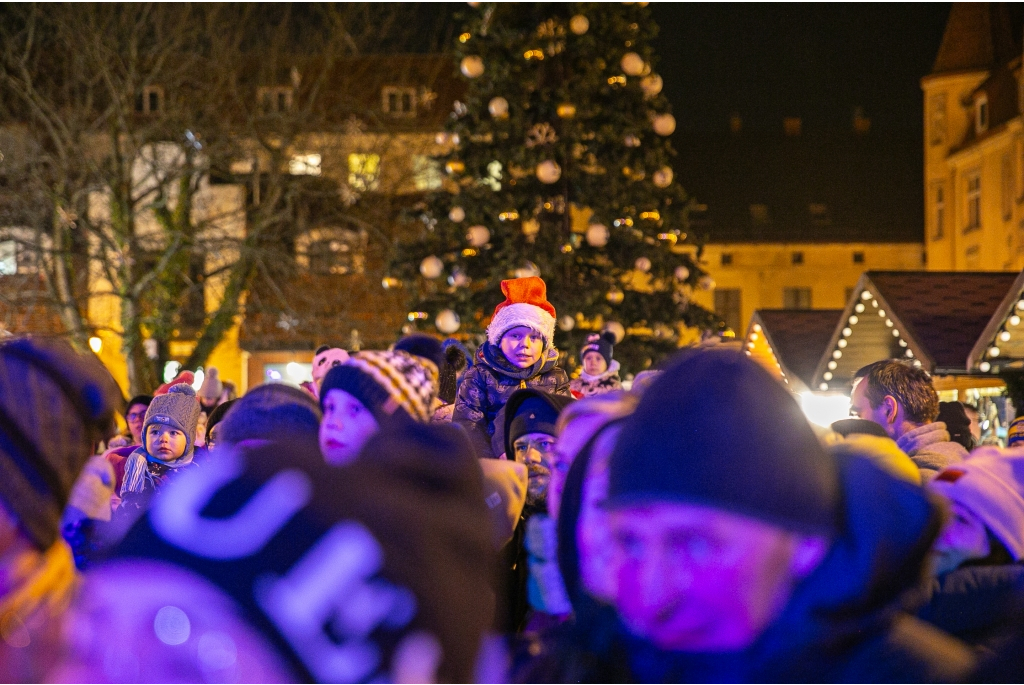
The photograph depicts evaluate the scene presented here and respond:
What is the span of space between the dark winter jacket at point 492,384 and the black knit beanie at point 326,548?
9.64ft

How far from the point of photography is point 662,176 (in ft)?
50.2

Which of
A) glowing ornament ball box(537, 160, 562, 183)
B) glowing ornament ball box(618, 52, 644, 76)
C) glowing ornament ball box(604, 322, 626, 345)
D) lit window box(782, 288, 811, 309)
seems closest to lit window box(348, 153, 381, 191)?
Answer: glowing ornament ball box(537, 160, 562, 183)

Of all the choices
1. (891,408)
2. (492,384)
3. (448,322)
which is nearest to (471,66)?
(448,322)

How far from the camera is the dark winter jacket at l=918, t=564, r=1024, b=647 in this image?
237 centimetres

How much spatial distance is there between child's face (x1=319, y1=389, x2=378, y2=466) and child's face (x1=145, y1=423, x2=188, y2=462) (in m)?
3.33

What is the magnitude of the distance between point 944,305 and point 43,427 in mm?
11625

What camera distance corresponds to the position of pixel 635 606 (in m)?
2.08

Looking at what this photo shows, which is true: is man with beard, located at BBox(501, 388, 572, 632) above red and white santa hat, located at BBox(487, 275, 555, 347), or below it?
below

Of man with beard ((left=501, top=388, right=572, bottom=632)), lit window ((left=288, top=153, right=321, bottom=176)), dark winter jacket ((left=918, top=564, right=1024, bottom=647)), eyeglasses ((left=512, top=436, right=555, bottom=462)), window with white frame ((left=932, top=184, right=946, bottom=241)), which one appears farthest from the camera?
window with white frame ((left=932, top=184, right=946, bottom=241))

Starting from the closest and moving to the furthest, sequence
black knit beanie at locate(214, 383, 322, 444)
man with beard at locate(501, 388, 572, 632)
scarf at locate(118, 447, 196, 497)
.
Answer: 1. black knit beanie at locate(214, 383, 322, 444)
2. man with beard at locate(501, 388, 572, 632)
3. scarf at locate(118, 447, 196, 497)

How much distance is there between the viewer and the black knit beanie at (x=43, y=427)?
2.49 metres

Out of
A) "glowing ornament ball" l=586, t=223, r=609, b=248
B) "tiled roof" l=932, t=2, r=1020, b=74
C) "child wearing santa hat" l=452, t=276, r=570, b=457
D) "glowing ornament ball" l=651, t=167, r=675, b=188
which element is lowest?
"child wearing santa hat" l=452, t=276, r=570, b=457

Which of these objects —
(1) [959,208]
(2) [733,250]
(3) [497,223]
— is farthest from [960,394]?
(2) [733,250]

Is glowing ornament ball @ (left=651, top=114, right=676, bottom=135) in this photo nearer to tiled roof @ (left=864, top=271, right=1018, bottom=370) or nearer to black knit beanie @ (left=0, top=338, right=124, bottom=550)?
tiled roof @ (left=864, top=271, right=1018, bottom=370)
